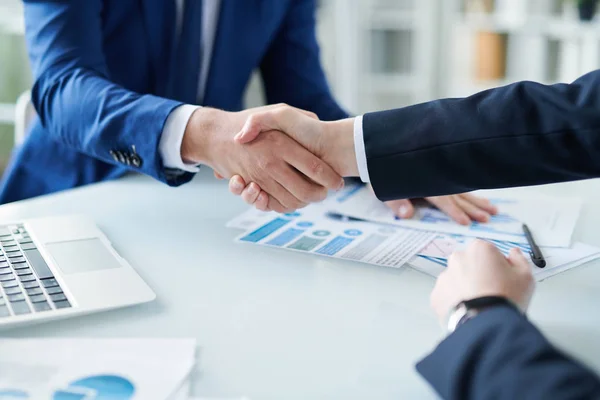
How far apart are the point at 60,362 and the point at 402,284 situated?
1.36 ft

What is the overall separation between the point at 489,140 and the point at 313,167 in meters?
0.29

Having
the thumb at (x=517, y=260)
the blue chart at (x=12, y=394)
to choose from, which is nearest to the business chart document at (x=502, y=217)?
the thumb at (x=517, y=260)

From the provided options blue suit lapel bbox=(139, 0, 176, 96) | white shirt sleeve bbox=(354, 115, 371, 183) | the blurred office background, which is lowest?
the blurred office background

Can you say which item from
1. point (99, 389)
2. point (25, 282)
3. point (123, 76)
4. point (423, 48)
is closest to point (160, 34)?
point (123, 76)

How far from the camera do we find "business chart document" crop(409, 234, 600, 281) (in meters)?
0.91

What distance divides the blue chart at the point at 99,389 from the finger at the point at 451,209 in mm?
626

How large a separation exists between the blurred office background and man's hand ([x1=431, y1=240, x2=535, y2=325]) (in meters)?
2.38

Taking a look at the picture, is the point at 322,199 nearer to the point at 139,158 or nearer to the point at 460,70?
the point at 139,158

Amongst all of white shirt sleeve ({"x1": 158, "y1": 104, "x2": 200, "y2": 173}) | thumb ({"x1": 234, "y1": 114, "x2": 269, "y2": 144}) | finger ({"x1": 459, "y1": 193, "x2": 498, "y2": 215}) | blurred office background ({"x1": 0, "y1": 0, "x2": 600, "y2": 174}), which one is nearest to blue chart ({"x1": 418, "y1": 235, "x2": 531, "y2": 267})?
finger ({"x1": 459, "y1": 193, "x2": 498, "y2": 215})

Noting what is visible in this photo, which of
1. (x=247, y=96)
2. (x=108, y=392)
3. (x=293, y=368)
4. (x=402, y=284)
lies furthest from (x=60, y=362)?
(x=247, y=96)

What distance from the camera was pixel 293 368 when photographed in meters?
0.66

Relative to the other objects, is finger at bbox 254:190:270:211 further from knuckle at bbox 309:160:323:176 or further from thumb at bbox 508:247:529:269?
thumb at bbox 508:247:529:269

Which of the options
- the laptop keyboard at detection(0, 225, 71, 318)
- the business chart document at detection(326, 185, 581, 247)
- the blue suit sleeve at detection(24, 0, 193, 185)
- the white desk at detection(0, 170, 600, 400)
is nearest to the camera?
the white desk at detection(0, 170, 600, 400)

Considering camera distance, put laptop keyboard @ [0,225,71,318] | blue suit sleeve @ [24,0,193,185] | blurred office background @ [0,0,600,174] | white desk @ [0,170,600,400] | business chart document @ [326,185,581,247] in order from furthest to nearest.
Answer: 1. blurred office background @ [0,0,600,174]
2. blue suit sleeve @ [24,0,193,185]
3. business chart document @ [326,185,581,247]
4. laptop keyboard @ [0,225,71,318]
5. white desk @ [0,170,600,400]
